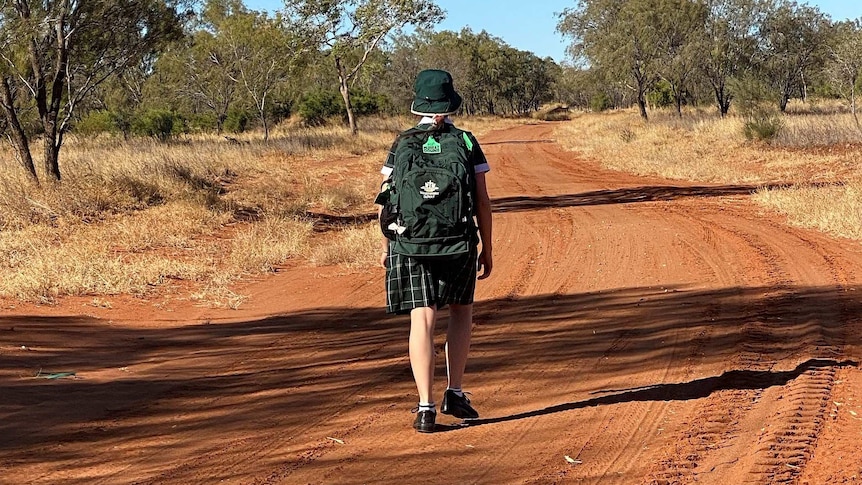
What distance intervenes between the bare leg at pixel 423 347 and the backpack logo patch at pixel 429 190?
1.88ft

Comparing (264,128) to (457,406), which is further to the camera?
(264,128)

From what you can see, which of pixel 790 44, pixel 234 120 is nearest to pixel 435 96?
pixel 234 120

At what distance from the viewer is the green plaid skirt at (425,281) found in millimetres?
4336

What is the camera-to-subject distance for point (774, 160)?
21609 mm

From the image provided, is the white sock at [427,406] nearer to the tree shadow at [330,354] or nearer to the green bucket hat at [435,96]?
the tree shadow at [330,354]

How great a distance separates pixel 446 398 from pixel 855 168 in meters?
16.2

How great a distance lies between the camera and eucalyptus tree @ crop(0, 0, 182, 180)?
47.0 feet

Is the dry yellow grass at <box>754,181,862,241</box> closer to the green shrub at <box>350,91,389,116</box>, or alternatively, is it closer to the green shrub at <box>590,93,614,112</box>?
the green shrub at <box>350,91,389,116</box>

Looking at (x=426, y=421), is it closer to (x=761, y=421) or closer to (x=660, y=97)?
(x=761, y=421)

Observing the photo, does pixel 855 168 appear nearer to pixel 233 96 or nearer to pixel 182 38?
pixel 182 38

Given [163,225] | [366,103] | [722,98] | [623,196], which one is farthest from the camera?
[366,103]

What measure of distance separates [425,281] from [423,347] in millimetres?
330

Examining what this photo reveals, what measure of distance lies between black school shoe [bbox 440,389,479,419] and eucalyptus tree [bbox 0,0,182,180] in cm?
1207

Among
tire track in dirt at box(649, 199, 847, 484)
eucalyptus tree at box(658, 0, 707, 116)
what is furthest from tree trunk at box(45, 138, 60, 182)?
eucalyptus tree at box(658, 0, 707, 116)
